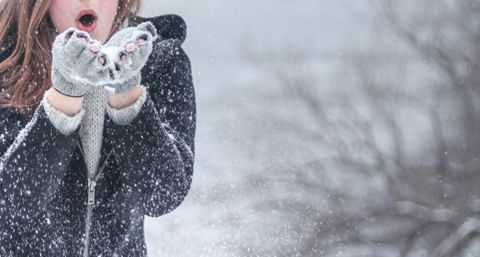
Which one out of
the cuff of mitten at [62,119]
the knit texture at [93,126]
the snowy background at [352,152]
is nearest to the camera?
the cuff of mitten at [62,119]

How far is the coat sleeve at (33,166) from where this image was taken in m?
1.90

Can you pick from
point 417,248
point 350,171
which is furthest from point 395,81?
point 417,248

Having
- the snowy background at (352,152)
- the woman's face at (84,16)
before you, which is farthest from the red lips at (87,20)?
the snowy background at (352,152)

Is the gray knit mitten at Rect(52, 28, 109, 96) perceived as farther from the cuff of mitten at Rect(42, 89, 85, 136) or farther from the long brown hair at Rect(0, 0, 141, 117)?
the long brown hair at Rect(0, 0, 141, 117)

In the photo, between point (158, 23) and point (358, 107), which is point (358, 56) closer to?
point (358, 107)

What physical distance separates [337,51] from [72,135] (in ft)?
67.0

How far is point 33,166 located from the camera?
191 centimetres

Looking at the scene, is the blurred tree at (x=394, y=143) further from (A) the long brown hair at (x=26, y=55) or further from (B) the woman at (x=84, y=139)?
(A) the long brown hair at (x=26, y=55)

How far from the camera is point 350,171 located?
18797 millimetres

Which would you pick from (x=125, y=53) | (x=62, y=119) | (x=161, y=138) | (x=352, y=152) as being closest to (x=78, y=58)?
(x=125, y=53)

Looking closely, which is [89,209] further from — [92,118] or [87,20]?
[87,20]

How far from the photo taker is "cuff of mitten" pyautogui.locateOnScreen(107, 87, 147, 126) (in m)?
1.92

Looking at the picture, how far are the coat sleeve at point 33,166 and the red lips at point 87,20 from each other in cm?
17

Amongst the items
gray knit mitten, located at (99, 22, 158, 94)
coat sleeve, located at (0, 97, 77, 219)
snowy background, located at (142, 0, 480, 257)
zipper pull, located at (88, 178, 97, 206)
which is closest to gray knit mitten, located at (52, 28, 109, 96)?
gray knit mitten, located at (99, 22, 158, 94)
